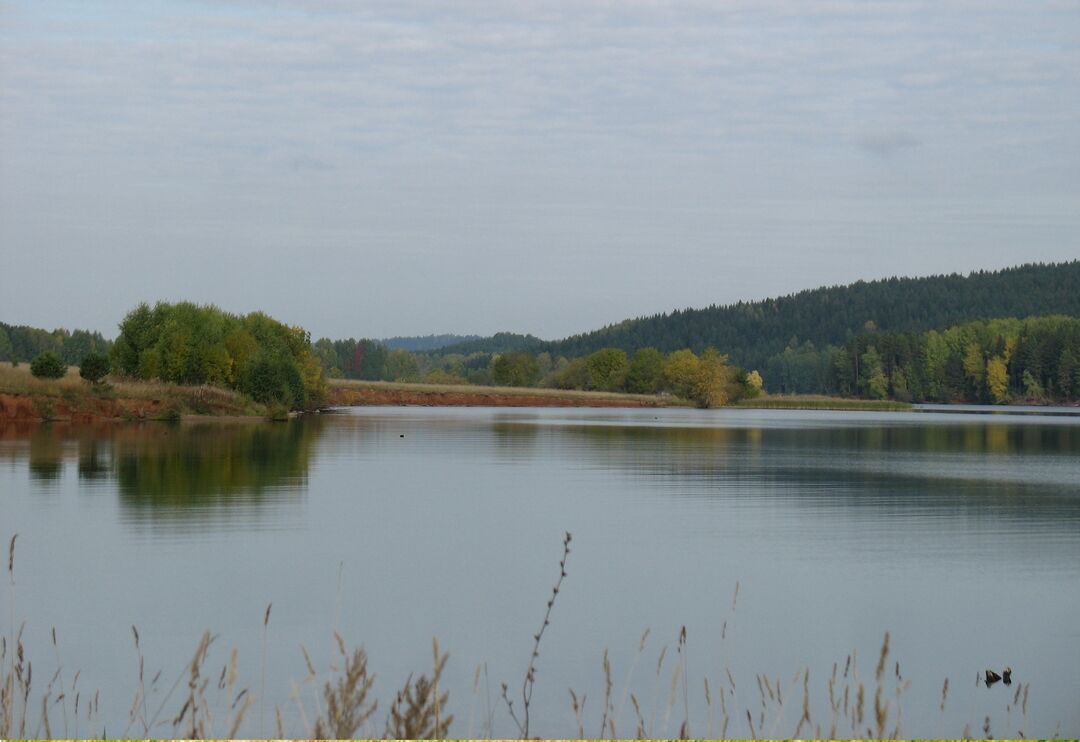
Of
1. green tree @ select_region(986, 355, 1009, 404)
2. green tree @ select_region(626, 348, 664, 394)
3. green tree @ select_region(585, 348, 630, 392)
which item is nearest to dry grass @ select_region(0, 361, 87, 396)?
green tree @ select_region(626, 348, 664, 394)

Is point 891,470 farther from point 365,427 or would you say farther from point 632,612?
point 365,427

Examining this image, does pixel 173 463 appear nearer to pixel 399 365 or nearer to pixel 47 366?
pixel 47 366

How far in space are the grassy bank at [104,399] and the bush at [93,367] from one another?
32 centimetres

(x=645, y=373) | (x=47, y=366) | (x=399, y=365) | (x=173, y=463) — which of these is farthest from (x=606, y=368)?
(x=173, y=463)

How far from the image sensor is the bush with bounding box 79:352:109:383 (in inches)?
1962

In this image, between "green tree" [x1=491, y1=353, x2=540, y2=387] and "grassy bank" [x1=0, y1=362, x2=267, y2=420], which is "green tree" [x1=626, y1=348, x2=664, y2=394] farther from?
"grassy bank" [x1=0, y1=362, x2=267, y2=420]

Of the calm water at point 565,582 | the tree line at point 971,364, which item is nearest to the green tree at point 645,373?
the tree line at point 971,364

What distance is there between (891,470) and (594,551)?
16.7 metres

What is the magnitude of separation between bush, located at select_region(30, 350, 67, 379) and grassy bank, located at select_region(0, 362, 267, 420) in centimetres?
24

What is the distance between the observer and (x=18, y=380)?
1951 inches

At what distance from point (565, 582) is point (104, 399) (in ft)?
135

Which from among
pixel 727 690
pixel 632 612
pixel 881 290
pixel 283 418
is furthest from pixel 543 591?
pixel 881 290

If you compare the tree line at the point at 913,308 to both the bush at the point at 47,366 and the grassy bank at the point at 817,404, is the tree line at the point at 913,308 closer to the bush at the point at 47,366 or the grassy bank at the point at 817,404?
the grassy bank at the point at 817,404

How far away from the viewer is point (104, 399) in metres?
50.9
